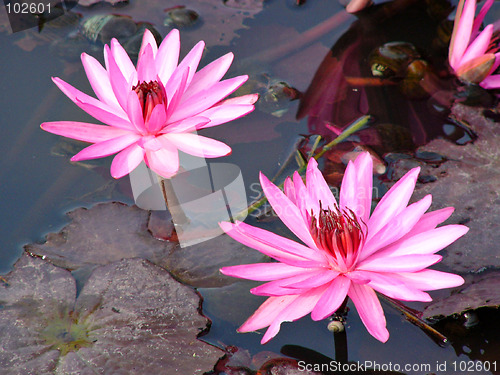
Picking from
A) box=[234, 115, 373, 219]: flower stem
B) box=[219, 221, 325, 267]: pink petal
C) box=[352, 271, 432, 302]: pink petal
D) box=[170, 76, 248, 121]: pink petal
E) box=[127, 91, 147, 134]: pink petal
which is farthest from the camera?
box=[234, 115, 373, 219]: flower stem

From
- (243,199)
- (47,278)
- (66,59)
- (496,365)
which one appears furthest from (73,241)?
(496,365)

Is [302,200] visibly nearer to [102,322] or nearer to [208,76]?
[208,76]

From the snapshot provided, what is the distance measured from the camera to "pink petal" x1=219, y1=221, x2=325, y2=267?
1.98m

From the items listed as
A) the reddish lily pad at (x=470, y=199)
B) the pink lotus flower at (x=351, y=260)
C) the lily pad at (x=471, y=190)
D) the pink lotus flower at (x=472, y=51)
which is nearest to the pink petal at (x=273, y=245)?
the pink lotus flower at (x=351, y=260)

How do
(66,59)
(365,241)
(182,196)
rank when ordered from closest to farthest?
1. (365,241)
2. (182,196)
3. (66,59)

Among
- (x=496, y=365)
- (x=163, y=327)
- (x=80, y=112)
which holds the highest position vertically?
(x=80, y=112)

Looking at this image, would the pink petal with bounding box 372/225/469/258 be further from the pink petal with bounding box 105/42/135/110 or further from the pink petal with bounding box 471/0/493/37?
the pink petal with bounding box 471/0/493/37

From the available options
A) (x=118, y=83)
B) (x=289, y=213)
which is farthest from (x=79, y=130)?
(x=289, y=213)

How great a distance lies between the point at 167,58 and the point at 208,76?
0.76 feet

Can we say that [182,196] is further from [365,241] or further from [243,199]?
[365,241]

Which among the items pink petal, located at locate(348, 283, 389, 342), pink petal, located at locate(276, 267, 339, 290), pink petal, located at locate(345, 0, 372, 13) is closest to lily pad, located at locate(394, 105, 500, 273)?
pink petal, located at locate(348, 283, 389, 342)

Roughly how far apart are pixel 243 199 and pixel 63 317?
3.54 feet

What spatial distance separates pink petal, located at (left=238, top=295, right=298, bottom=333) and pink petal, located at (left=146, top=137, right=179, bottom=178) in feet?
2.34

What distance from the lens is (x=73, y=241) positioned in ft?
7.96
